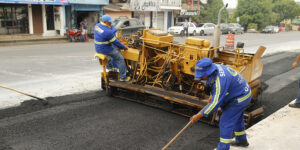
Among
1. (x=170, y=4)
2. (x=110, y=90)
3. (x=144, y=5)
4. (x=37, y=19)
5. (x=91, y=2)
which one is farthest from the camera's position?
(x=170, y=4)

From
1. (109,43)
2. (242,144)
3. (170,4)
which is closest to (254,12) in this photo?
(170,4)

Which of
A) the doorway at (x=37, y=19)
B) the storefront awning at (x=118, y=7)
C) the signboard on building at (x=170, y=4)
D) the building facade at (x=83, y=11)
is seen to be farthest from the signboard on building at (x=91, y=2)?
the signboard on building at (x=170, y=4)

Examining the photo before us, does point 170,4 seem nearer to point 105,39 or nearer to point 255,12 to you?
point 255,12

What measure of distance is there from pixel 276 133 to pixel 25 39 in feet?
62.7

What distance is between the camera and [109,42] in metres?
6.98

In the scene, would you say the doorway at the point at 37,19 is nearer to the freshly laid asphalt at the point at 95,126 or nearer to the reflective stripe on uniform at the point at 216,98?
the freshly laid asphalt at the point at 95,126

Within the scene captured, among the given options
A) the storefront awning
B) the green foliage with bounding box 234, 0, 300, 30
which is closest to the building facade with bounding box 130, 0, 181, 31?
the storefront awning

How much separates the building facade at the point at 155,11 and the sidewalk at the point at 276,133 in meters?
27.2

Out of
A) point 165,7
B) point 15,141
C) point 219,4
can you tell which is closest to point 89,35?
point 165,7

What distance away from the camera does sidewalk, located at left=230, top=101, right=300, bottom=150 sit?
4.67 metres

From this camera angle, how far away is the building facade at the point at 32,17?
21188 millimetres

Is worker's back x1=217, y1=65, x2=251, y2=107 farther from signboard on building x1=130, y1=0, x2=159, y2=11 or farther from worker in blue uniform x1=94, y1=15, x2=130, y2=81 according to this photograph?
signboard on building x1=130, y1=0, x2=159, y2=11

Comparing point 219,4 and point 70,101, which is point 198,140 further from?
point 219,4

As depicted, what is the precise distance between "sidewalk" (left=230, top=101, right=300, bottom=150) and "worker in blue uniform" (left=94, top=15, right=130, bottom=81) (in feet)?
11.6
